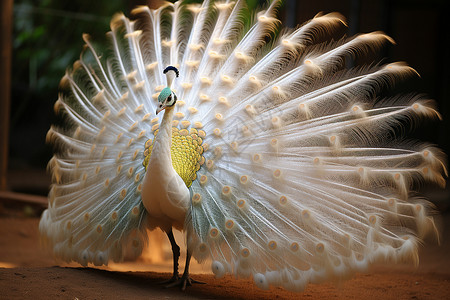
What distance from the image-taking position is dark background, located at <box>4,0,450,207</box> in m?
11.0

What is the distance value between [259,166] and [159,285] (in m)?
1.31

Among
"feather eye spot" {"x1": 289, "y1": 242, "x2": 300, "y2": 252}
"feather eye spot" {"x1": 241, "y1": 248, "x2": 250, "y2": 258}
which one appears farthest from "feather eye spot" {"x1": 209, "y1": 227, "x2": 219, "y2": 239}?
"feather eye spot" {"x1": 289, "y1": 242, "x2": 300, "y2": 252}

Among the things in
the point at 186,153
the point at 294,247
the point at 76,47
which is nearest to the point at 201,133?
the point at 186,153

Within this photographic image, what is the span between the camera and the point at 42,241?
5137mm

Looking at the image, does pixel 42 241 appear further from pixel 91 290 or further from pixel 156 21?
pixel 156 21

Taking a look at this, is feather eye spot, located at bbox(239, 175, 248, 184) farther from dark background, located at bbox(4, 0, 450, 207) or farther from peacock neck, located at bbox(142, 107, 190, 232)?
dark background, located at bbox(4, 0, 450, 207)

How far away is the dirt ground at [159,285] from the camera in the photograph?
388cm

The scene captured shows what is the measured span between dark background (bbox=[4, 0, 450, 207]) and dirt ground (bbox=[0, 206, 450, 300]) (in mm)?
4895

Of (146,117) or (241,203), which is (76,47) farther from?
(241,203)

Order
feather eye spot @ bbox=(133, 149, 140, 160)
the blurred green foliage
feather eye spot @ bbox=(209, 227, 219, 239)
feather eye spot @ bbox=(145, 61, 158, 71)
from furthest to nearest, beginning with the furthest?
the blurred green foliage, feather eye spot @ bbox=(145, 61, 158, 71), feather eye spot @ bbox=(133, 149, 140, 160), feather eye spot @ bbox=(209, 227, 219, 239)

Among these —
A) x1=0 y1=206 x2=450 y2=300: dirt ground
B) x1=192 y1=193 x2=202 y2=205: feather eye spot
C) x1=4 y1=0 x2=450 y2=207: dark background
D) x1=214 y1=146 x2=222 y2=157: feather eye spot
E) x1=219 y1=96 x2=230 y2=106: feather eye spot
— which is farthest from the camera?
x1=4 y1=0 x2=450 y2=207: dark background

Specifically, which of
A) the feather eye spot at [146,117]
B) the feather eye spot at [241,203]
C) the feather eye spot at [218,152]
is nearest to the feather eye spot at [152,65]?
the feather eye spot at [146,117]

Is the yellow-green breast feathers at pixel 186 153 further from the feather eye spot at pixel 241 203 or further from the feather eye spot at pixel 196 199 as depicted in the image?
the feather eye spot at pixel 241 203

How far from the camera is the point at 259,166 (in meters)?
4.15
